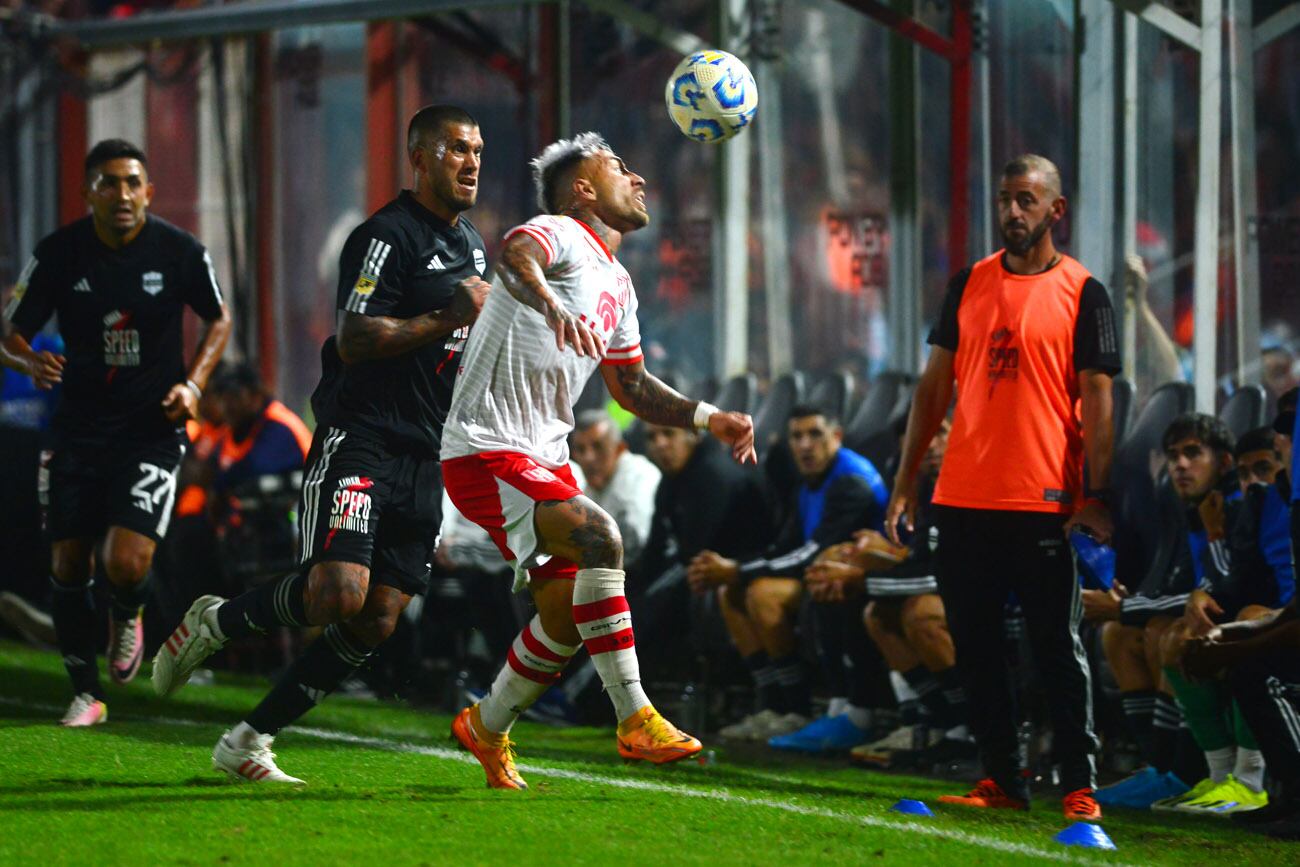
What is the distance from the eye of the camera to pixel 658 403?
5.85m

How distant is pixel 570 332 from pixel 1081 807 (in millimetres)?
2249

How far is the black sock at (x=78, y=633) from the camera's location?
7.62m

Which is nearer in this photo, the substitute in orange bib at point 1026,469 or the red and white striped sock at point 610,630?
the red and white striped sock at point 610,630

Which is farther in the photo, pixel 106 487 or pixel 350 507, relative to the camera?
pixel 106 487

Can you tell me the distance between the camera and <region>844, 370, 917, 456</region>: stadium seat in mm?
9812

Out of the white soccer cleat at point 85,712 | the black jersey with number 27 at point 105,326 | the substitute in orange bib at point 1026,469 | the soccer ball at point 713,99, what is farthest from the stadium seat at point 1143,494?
the white soccer cleat at point 85,712

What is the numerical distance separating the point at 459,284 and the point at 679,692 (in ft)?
13.7

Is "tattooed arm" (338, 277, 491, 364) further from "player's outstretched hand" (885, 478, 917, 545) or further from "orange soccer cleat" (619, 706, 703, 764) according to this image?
"player's outstretched hand" (885, 478, 917, 545)

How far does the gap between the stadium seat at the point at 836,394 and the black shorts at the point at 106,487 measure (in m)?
4.15

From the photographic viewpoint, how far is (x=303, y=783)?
5848 millimetres

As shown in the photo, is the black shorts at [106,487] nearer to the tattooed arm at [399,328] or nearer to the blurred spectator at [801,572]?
the tattooed arm at [399,328]

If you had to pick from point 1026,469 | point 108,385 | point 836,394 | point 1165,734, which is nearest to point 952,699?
point 1165,734

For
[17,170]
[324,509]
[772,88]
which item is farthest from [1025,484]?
[17,170]

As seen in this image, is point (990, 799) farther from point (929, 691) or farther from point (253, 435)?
point (253, 435)
